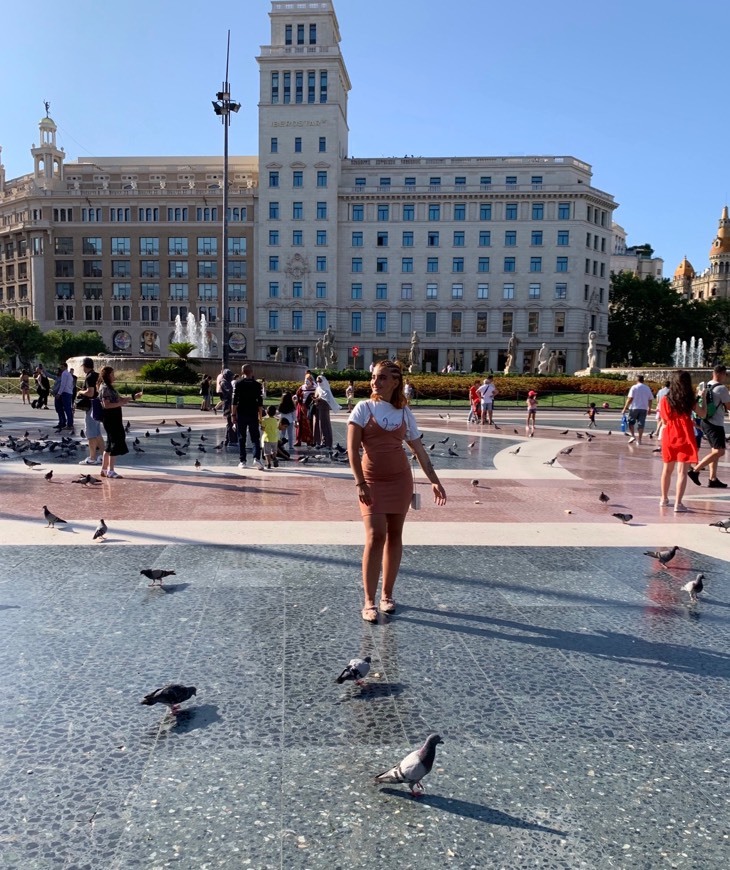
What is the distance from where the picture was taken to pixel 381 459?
15.6 ft

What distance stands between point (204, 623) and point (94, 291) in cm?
8396

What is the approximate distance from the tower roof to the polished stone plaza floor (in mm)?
152488

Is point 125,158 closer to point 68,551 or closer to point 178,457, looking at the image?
point 178,457

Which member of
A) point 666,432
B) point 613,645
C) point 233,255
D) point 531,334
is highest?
point 233,255

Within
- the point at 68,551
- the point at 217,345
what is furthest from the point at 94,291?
the point at 68,551

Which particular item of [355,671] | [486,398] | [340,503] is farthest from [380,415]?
[486,398]

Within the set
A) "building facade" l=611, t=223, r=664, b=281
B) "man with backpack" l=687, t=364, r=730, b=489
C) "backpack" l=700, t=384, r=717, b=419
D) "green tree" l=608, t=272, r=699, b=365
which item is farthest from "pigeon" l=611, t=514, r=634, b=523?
"building facade" l=611, t=223, r=664, b=281

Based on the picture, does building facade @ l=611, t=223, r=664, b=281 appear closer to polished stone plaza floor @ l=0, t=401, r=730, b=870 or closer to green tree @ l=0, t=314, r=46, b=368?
green tree @ l=0, t=314, r=46, b=368

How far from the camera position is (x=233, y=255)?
77562mm

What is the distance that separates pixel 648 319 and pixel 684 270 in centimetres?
8070

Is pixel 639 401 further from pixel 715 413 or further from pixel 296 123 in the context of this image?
pixel 296 123

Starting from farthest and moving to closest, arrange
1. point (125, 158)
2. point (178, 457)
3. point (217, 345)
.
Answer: point (125, 158)
point (217, 345)
point (178, 457)

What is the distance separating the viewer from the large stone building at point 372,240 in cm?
7188

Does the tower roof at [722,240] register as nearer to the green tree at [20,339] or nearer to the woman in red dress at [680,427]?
the green tree at [20,339]
